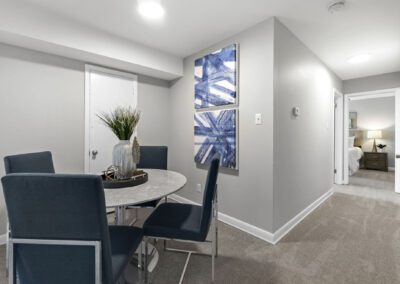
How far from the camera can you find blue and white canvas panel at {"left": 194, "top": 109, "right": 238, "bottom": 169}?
2410mm

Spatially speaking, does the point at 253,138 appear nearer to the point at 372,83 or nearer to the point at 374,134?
the point at 372,83

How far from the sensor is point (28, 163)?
1.73 m

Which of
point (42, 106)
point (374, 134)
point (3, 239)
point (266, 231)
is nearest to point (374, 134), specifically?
point (374, 134)

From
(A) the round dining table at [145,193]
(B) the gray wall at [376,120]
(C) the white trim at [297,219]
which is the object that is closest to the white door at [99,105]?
(A) the round dining table at [145,193]

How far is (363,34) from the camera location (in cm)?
240

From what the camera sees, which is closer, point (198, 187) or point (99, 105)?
point (99, 105)

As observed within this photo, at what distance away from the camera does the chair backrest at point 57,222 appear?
797 millimetres

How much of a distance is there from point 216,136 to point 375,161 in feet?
19.6

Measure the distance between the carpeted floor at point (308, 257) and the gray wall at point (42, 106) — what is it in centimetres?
107

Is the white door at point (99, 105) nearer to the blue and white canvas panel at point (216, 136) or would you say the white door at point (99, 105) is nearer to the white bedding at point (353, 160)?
the blue and white canvas panel at point (216, 136)

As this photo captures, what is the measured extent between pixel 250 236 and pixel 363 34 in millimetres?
2748

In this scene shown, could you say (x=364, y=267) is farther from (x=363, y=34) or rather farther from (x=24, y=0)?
(x=24, y=0)

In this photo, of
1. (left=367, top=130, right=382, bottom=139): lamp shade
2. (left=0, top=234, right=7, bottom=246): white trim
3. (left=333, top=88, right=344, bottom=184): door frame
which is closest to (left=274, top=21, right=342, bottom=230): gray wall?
(left=333, top=88, right=344, bottom=184): door frame

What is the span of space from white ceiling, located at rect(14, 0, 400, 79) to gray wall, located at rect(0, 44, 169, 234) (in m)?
0.61
